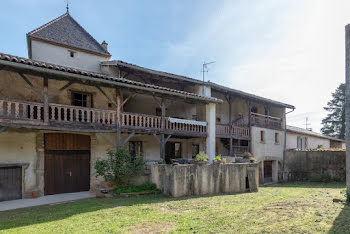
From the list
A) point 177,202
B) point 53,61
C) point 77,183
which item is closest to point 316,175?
point 177,202

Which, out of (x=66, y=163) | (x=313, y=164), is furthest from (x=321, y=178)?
(x=66, y=163)

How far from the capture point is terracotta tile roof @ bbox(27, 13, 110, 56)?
14.9 m

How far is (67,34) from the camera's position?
52.4 feet

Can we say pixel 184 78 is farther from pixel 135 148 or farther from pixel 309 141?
pixel 309 141

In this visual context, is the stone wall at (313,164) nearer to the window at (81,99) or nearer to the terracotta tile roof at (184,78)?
the terracotta tile roof at (184,78)

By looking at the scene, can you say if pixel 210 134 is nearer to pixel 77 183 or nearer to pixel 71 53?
pixel 77 183

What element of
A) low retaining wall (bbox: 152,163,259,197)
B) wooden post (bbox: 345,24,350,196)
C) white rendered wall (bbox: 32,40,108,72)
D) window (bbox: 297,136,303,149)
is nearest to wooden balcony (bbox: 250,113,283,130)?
window (bbox: 297,136,303,149)

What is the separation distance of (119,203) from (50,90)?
269 inches

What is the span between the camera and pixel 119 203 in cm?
877

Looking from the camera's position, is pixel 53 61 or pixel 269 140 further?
pixel 269 140

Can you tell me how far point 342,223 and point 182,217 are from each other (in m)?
4.12

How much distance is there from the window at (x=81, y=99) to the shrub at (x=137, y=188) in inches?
203

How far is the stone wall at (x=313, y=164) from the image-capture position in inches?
671

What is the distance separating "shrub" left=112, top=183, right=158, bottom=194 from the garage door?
4151 millimetres
